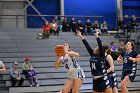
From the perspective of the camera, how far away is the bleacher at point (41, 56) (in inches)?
565

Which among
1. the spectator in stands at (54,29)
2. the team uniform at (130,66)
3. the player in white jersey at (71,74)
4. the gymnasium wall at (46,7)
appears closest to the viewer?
the player in white jersey at (71,74)

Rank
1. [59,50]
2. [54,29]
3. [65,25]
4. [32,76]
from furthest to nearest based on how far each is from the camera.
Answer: [65,25] → [54,29] → [32,76] → [59,50]

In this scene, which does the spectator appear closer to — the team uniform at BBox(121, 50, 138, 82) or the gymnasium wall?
the gymnasium wall

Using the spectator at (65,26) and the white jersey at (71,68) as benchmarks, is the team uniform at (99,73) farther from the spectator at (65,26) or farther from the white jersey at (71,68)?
the spectator at (65,26)

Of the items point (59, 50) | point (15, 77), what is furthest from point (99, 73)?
point (15, 77)

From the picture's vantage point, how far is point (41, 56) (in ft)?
57.6

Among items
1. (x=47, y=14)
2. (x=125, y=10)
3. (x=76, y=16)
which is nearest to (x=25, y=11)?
(x=47, y=14)

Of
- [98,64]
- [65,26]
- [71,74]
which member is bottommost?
[71,74]

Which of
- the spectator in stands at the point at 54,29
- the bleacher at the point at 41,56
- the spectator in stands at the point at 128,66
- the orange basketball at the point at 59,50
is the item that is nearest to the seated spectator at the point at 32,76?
the bleacher at the point at 41,56

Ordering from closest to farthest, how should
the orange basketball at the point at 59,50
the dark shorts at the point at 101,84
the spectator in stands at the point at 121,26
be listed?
the dark shorts at the point at 101,84 → the orange basketball at the point at 59,50 → the spectator in stands at the point at 121,26

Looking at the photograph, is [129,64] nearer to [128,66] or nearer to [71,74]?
[128,66]

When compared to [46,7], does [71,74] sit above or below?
below

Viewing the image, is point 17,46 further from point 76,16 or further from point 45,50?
point 76,16

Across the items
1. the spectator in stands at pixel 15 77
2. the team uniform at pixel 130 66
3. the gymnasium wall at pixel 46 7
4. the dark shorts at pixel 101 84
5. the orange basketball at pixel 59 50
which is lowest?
the spectator in stands at pixel 15 77
